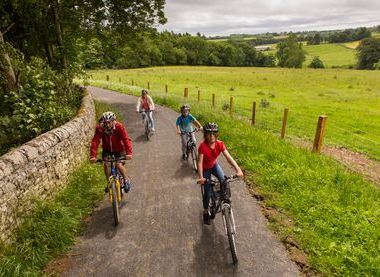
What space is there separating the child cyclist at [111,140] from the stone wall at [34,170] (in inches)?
43.0

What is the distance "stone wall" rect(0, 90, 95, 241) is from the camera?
595 cm

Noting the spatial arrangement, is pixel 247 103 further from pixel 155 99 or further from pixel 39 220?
pixel 39 220

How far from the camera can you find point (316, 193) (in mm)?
8500

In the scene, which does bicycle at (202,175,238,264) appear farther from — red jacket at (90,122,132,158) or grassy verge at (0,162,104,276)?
grassy verge at (0,162,104,276)

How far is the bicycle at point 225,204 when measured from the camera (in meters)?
6.00

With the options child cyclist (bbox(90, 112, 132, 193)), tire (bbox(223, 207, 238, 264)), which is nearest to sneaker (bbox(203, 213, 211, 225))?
tire (bbox(223, 207, 238, 264))

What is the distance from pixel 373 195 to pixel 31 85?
10535 mm

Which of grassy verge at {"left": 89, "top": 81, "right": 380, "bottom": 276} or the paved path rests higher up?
grassy verge at {"left": 89, "top": 81, "right": 380, "bottom": 276}

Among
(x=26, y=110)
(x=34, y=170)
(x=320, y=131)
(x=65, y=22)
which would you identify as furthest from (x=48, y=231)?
(x=65, y=22)

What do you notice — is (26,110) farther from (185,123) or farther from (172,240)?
(172,240)

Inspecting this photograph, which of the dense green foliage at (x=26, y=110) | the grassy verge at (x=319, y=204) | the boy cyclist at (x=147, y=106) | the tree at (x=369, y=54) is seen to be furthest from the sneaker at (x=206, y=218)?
the tree at (x=369, y=54)

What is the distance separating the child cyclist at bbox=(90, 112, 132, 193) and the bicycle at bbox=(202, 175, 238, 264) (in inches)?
83.0

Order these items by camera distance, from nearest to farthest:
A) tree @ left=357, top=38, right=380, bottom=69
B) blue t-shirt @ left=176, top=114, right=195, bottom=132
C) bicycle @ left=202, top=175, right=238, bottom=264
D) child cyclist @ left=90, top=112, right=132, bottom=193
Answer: bicycle @ left=202, top=175, right=238, bottom=264, child cyclist @ left=90, top=112, right=132, bottom=193, blue t-shirt @ left=176, top=114, right=195, bottom=132, tree @ left=357, top=38, right=380, bottom=69

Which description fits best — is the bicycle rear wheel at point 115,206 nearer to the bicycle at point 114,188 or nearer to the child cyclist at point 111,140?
the bicycle at point 114,188
